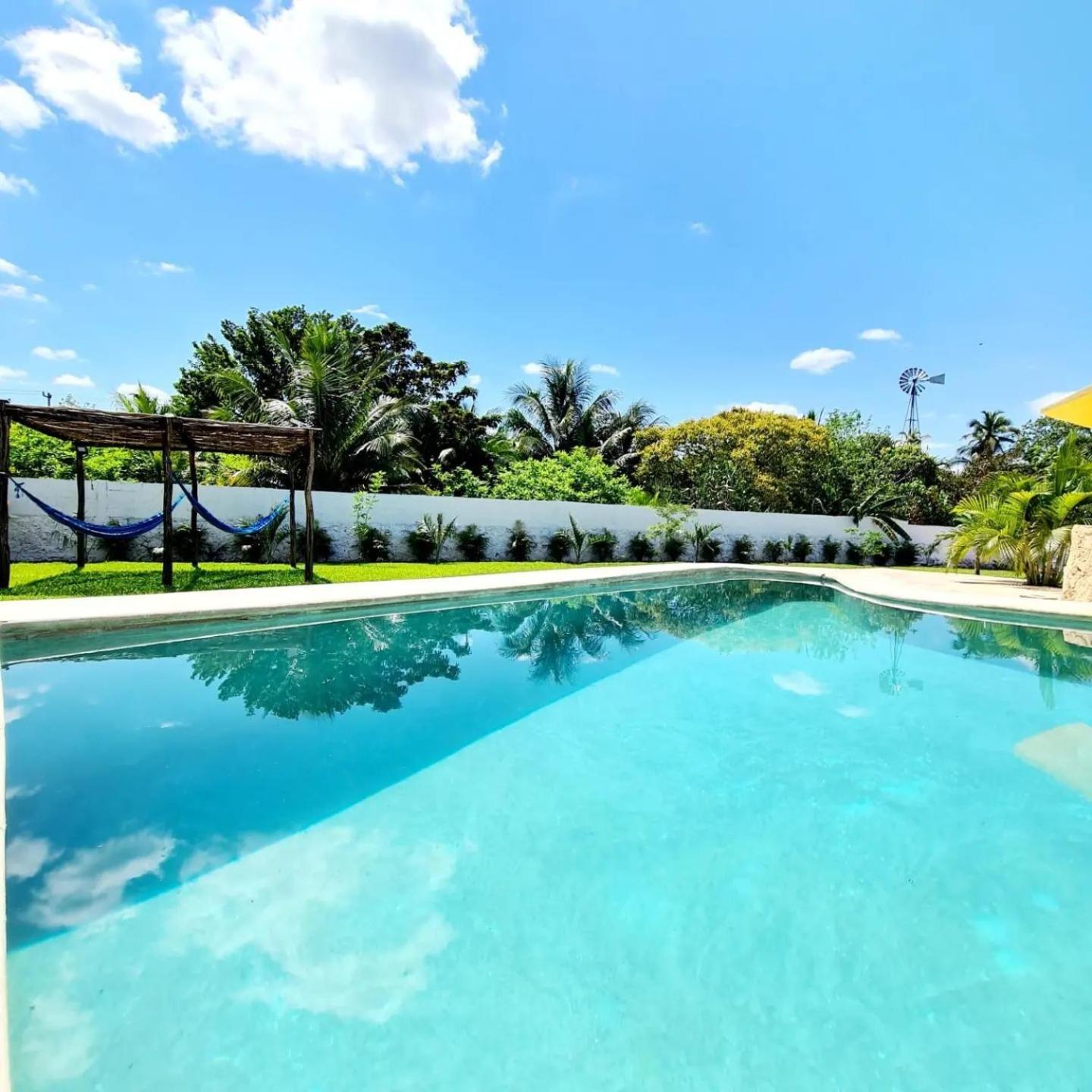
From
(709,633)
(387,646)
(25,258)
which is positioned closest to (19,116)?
(25,258)

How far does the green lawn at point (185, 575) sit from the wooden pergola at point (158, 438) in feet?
0.92

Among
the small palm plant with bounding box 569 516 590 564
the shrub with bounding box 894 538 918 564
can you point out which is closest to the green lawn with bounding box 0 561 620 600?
the small palm plant with bounding box 569 516 590 564

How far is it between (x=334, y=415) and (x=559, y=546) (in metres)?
6.24

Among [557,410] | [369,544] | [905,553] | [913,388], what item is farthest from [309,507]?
[913,388]

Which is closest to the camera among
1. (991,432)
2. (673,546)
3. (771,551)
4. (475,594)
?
Answer: (475,594)

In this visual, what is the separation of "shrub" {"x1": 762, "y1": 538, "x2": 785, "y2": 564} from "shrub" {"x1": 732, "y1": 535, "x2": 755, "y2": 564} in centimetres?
62

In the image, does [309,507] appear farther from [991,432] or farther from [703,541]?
[991,432]

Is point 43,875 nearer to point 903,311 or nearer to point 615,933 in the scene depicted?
point 615,933

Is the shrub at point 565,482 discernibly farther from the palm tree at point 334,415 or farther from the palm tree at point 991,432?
the palm tree at point 991,432

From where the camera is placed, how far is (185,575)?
8805 millimetres

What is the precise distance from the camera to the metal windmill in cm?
3500

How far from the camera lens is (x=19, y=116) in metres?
8.93

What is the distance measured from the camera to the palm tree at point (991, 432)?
34.2m

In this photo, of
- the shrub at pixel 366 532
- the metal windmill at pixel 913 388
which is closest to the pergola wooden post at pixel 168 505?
the shrub at pixel 366 532
